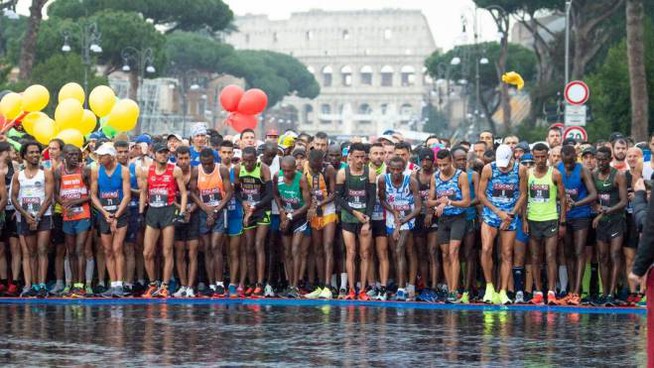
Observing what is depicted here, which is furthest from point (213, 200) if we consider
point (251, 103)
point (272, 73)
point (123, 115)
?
point (272, 73)

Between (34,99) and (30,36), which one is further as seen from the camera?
(30,36)

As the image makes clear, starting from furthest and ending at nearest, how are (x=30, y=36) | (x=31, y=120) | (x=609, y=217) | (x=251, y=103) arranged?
(x=30, y=36) → (x=251, y=103) → (x=31, y=120) → (x=609, y=217)

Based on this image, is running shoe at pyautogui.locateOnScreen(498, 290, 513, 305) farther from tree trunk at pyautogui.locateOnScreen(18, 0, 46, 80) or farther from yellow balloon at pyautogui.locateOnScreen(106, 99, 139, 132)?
tree trunk at pyautogui.locateOnScreen(18, 0, 46, 80)

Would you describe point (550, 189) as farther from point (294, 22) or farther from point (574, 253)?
point (294, 22)

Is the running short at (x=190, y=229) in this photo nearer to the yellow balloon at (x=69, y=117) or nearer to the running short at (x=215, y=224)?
the running short at (x=215, y=224)

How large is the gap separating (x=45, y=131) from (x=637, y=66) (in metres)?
14.4

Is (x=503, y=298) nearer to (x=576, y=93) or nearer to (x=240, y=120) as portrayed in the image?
(x=240, y=120)

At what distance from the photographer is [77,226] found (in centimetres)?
1591

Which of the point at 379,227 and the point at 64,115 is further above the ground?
the point at 64,115

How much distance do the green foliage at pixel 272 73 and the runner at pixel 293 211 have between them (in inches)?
3606

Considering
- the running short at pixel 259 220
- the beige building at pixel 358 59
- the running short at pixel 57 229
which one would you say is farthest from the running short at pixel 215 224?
the beige building at pixel 358 59

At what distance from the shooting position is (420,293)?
15977mm

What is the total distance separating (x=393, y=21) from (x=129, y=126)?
164 metres

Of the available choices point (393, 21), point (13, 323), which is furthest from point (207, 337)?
point (393, 21)
